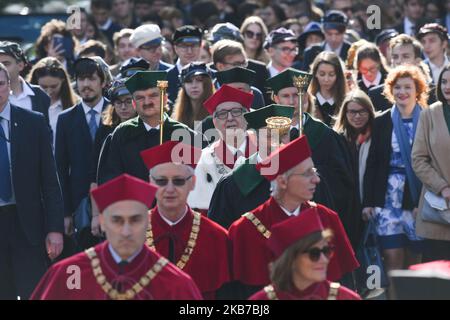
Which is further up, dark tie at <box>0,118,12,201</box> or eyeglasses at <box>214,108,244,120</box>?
eyeglasses at <box>214,108,244,120</box>

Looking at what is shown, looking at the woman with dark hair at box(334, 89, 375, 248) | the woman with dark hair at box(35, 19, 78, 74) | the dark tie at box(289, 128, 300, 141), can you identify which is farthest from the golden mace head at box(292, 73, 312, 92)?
A: the woman with dark hair at box(35, 19, 78, 74)

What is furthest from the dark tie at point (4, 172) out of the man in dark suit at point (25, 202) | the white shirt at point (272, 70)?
the white shirt at point (272, 70)

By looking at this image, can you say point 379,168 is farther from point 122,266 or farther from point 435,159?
point 122,266

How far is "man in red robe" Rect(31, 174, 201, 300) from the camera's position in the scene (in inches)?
313

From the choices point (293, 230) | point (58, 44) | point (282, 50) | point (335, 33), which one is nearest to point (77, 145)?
point (282, 50)

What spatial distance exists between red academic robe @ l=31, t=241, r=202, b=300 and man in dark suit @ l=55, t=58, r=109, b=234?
4.47 meters

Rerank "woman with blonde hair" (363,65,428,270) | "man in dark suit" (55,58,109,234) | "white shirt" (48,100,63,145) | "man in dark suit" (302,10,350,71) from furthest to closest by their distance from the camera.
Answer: "man in dark suit" (302,10,350,71), "white shirt" (48,100,63,145), "man in dark suit" (55,58,109,234), "woman with blonde hair" (363,65,428,270)

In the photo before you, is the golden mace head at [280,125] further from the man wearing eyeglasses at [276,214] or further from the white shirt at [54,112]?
the white shirt at [54,112]

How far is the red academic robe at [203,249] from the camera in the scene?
924cm

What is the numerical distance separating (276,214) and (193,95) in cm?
365

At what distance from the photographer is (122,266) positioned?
8.03 m

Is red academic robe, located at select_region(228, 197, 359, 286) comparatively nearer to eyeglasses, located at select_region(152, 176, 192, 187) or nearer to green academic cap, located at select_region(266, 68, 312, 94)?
eyeglasses, located at select_region(152, 176, 192, 187)

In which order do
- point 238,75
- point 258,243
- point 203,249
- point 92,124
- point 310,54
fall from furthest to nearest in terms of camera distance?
point 310,54 < point 92,124 < point 238,75 < point 258,243 < point 203,249
